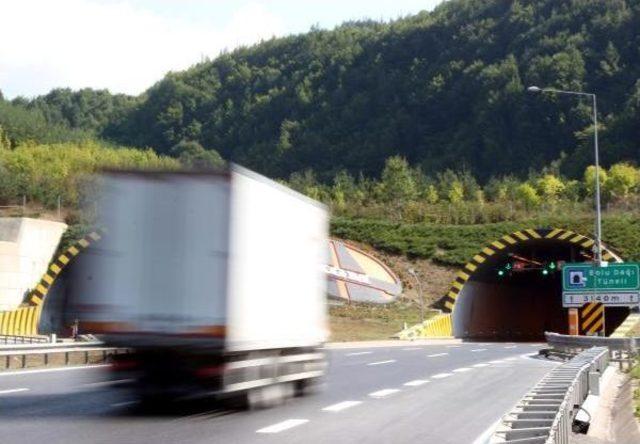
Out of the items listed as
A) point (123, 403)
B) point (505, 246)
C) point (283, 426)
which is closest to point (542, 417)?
point (283, 426)

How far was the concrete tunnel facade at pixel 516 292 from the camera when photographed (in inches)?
2499

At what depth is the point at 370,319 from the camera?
61.3 m

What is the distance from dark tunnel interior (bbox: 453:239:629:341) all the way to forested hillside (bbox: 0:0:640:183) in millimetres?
64070

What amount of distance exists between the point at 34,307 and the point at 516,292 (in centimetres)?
3208

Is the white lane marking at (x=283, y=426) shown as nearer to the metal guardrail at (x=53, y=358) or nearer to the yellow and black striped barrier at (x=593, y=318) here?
the metal guardrail at (x=53, y=358)

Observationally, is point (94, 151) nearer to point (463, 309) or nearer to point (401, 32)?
point (463, 309)

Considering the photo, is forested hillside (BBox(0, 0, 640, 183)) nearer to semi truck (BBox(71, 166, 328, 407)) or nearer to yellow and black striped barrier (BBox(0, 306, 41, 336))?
yellow and black striped barrier (BBox(0, 306, 41, 336))

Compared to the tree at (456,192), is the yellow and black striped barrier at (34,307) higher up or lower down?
lower down

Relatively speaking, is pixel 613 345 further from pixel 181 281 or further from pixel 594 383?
pixel 181 281

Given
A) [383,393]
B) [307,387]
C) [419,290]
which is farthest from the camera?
[419,290]

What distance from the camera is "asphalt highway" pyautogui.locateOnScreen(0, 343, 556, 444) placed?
40.6 feet

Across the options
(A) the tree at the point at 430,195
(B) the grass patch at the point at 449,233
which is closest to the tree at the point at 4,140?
(A) the tree at the point at 430,195

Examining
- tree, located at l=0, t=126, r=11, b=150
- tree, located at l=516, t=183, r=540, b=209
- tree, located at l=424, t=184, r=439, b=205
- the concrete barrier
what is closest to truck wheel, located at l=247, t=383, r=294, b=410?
the concrete barrier

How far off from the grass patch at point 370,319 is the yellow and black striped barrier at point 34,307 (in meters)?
13.5
